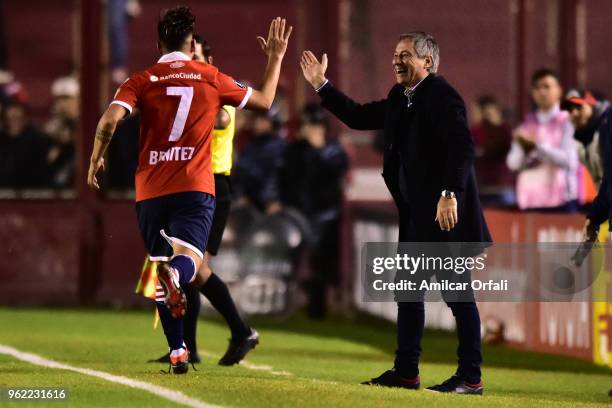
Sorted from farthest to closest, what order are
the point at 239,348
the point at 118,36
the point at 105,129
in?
the point at 118,36
the point at 239,348
the point at 105,129

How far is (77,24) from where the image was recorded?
59.7ft

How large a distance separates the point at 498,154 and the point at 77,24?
456cm

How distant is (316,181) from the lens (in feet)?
55.4

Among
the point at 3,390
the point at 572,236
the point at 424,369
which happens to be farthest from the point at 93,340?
the point at 3,390

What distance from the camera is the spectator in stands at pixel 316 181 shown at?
16812 millimetres

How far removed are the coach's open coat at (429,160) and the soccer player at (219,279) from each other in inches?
53.7

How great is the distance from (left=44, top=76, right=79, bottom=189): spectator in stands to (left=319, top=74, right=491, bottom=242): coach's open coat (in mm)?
8653

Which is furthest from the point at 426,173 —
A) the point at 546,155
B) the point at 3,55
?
the point at 3,55

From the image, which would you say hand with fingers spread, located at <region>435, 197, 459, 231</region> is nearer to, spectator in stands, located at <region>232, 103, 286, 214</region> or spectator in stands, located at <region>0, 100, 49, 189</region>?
spectator in stands, located at <region>232, 103, 286, 214</region>

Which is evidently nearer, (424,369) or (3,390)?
(3,390)

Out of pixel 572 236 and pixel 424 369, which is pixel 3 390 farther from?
pixel 572 236

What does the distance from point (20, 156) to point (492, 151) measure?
484 centimetres

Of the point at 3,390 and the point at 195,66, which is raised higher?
the point at 195,66

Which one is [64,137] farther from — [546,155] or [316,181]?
[546,155]
